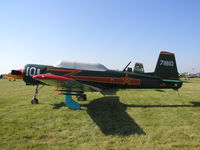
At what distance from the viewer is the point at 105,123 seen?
4.61 m

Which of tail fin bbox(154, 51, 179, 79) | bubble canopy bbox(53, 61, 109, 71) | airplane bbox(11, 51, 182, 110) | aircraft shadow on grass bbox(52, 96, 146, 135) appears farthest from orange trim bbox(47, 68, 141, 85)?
aircraft shadow on grass bbox(52, 96, 146, 135)

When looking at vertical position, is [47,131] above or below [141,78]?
below

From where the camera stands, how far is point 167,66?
821 centimetres

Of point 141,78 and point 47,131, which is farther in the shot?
point 141,78

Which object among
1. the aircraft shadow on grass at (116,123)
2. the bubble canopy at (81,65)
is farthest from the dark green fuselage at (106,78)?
the aircraft shadow on grass at (116,123)

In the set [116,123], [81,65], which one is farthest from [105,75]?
[116,123]

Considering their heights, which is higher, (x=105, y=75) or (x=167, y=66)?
(x=167, y=66)

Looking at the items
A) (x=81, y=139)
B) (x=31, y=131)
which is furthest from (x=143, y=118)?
(x=31, y=131)

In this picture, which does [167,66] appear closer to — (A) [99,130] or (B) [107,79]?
(B) [107,79]

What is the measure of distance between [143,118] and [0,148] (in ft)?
14.6

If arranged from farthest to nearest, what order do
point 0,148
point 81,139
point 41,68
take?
point 41,68, point 81,139, point 0,148

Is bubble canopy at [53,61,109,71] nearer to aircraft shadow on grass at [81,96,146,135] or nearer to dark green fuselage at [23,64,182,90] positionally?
dark green fuselage at [23,64,182,90]

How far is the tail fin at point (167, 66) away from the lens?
26.7 ft

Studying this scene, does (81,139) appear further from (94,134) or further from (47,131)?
(47,131)
